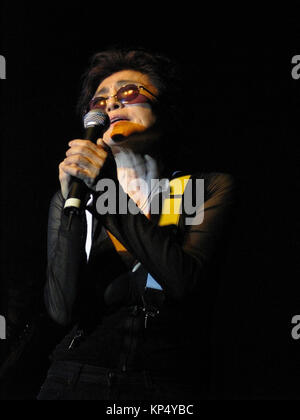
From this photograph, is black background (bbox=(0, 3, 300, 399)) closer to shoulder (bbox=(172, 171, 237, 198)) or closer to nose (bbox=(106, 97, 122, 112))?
nose (bbox=(106, 97, 122, 112))

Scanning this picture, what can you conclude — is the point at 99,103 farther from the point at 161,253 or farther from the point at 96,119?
the point at 161,253

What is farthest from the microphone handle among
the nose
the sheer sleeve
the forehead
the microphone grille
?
the forehead

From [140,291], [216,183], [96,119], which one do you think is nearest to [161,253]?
[140,291]

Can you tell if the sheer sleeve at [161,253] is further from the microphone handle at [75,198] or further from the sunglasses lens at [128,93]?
the sunglasses lens at [128,93]

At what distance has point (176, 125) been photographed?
2154mm

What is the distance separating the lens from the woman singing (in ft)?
4.33

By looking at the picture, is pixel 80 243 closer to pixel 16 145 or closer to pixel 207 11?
pixel 16 145

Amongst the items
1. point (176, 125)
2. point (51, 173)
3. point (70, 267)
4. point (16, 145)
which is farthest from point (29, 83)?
point (70, 267)

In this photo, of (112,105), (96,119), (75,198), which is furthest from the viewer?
(112,105)

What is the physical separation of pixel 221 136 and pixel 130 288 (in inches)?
74.7

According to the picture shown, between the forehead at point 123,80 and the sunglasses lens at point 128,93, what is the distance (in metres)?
0.07

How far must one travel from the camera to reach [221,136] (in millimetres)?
3055

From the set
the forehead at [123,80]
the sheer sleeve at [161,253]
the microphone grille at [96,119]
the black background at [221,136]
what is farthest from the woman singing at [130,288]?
the black background at [221,136]
